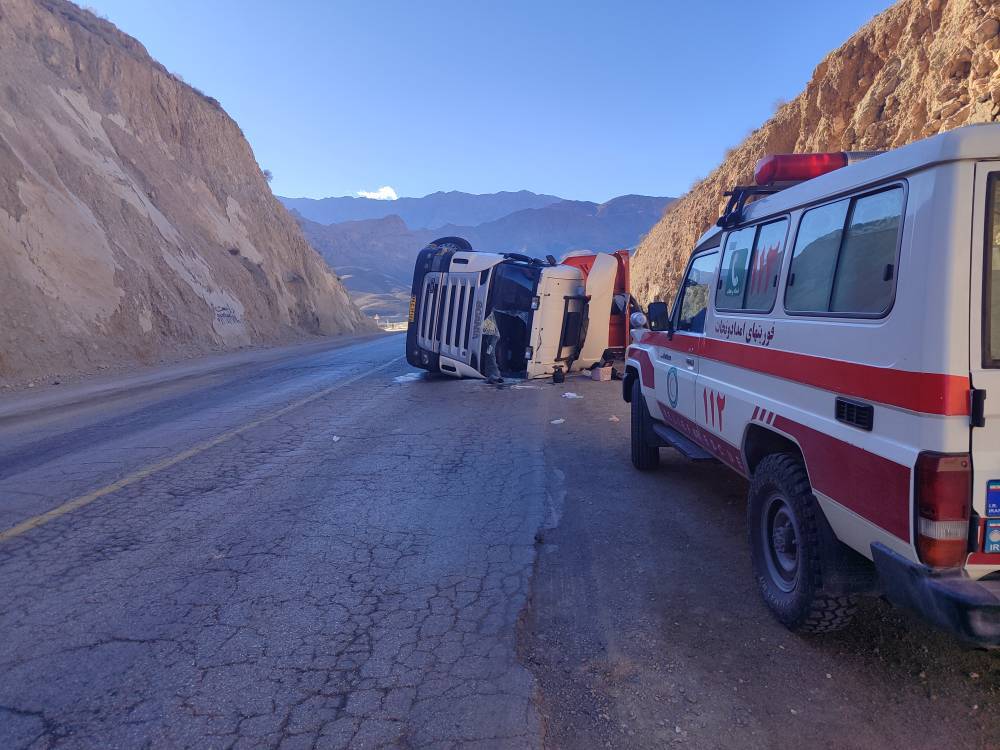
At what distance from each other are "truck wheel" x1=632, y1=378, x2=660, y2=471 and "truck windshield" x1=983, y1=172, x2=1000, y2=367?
391 cm

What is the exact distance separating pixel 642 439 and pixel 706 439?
162 centimetres

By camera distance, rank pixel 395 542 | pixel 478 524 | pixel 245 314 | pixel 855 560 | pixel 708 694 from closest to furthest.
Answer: pixel 708 694 → pixel 855 560 → pixel 395 542 → pixel 478 524 → pixel 245 314

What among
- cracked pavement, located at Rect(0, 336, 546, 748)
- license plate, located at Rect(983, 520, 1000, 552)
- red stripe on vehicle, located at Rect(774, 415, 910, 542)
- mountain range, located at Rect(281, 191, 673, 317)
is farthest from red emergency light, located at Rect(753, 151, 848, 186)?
mountain range, located at Rect(281, 191, 673, 317)

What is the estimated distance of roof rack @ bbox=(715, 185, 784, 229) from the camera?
4.48 m

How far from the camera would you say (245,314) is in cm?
2494

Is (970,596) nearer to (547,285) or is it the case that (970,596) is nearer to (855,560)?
(855,560)

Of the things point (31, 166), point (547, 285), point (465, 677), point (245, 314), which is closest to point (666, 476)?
point (465, 677)

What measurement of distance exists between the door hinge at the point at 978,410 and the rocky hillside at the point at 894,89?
12135 mm

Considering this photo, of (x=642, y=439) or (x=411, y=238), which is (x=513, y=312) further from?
(x=411, y=238)

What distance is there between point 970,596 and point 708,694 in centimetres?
112

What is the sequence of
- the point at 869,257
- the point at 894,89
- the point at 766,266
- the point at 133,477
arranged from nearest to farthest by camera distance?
the point at 869,257, the point at 766,266, the point at 133,477, the point at 894,89

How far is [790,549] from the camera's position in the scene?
362 cm

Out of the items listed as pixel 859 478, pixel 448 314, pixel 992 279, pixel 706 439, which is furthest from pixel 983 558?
pixel 448 314

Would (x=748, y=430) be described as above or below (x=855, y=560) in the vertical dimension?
above
